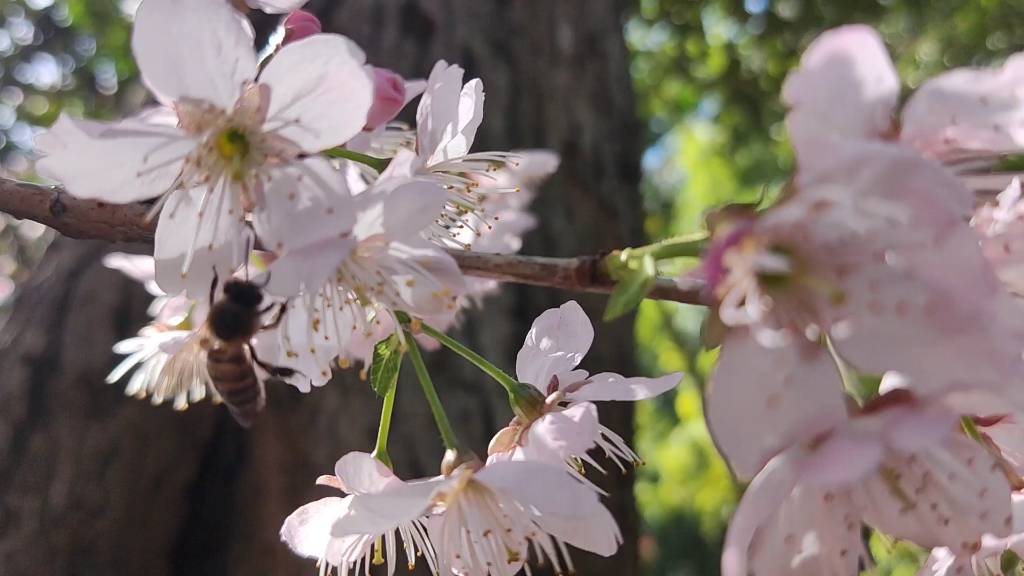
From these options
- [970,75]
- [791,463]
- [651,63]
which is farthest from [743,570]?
[651,63]

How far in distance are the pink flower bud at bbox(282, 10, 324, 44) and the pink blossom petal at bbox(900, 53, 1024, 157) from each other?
2.05 feet

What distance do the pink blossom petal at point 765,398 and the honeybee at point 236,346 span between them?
0.52 m

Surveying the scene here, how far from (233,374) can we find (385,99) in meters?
0.39

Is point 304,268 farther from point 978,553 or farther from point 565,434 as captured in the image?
point 978,553

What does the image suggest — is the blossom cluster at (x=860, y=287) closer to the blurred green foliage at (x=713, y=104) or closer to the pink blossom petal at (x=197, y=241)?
the pink blossom petal at (x=197, y=241)

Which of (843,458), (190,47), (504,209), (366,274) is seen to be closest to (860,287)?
(843,458)

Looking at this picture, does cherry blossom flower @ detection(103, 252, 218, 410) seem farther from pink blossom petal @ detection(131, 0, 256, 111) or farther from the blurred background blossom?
the blurred background blossom

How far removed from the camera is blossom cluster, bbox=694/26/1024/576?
0.45 meters

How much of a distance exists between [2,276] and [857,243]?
15.2 feet

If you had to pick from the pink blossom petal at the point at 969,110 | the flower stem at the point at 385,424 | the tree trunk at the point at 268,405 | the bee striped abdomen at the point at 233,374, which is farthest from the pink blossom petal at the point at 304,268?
the tree trunk at the point at 268,405

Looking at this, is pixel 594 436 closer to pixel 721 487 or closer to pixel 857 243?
pixel 857 243

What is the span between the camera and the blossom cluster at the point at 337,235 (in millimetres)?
605

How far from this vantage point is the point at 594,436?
0.70 meters

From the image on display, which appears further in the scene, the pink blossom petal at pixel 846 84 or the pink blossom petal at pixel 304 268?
the pink blossom petal at pixel 304 268
